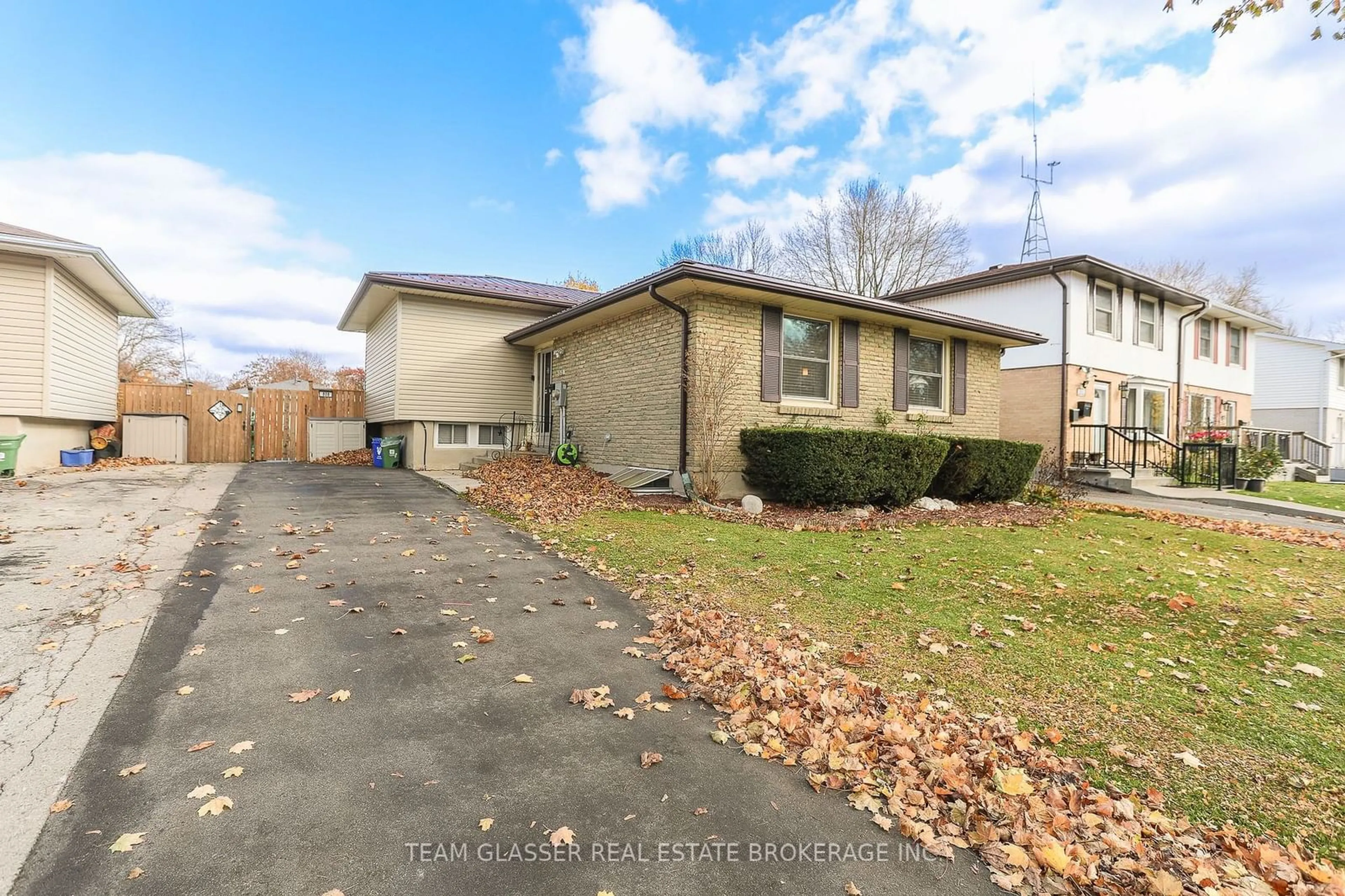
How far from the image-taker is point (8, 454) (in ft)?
32.9

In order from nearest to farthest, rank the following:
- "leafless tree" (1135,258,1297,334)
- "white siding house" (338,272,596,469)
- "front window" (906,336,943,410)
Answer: "front window" (906,336,943,410) < "white siding house" (338,272,596,469) < "leafless tree" (1135,258,1297,334)

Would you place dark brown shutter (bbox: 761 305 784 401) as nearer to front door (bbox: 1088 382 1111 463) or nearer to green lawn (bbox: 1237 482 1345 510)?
front door (bbox: 1088 382 1111 463)

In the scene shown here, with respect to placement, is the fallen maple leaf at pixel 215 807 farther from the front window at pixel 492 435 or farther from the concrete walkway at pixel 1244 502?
the concrete walkway at pixel 1244 502

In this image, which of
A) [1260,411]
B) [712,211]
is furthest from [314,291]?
[1260,411]

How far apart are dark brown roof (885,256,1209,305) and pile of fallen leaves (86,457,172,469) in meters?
21.1

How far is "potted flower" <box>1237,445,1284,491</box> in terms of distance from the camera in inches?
598

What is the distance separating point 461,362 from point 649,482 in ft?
24.7

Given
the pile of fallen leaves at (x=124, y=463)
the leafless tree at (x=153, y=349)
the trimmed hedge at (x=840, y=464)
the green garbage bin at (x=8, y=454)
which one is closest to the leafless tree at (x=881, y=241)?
the trimmed hedge at (x=840, y=464)

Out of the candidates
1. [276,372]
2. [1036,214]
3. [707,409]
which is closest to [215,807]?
[707,409]

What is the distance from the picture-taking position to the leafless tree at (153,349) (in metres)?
28.4

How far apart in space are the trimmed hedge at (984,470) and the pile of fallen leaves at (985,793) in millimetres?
8733

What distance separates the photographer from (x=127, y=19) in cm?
1104

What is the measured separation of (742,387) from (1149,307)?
628 inches

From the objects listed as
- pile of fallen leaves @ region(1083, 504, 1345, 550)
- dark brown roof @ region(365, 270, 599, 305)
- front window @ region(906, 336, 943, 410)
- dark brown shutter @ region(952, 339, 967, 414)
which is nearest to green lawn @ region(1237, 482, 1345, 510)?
pile of fallen leaves @ region(1083, 504, 1345, 550)
